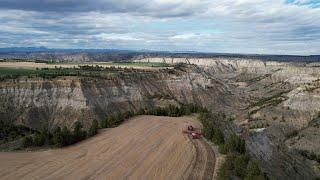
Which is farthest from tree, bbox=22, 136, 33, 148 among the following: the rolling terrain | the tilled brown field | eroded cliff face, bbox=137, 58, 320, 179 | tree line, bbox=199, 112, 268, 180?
the rolling terrain

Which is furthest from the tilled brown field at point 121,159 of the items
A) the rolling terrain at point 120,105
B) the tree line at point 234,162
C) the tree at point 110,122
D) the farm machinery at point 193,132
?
the rolling terrain at point 120,105

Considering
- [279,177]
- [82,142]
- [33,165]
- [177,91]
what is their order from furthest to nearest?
[177,91] < [279,177] < [82,142] < [33,165]

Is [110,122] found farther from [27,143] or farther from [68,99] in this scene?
[68,99]

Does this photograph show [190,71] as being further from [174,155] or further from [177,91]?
[174,155]

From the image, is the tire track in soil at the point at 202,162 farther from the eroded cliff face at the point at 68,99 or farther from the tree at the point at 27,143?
the eroded cliff face at the point at 68,99

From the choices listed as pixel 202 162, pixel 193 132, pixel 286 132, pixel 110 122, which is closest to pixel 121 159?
pixel 202 162

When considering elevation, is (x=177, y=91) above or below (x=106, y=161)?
below

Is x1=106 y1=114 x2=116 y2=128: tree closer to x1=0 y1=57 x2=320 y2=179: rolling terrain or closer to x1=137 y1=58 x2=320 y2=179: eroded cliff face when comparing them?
x1=137 y1=58 x2=320 y2=179: eroded cliff face

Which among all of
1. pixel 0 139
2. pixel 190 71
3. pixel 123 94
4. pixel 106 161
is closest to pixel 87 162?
pixel 106 161
